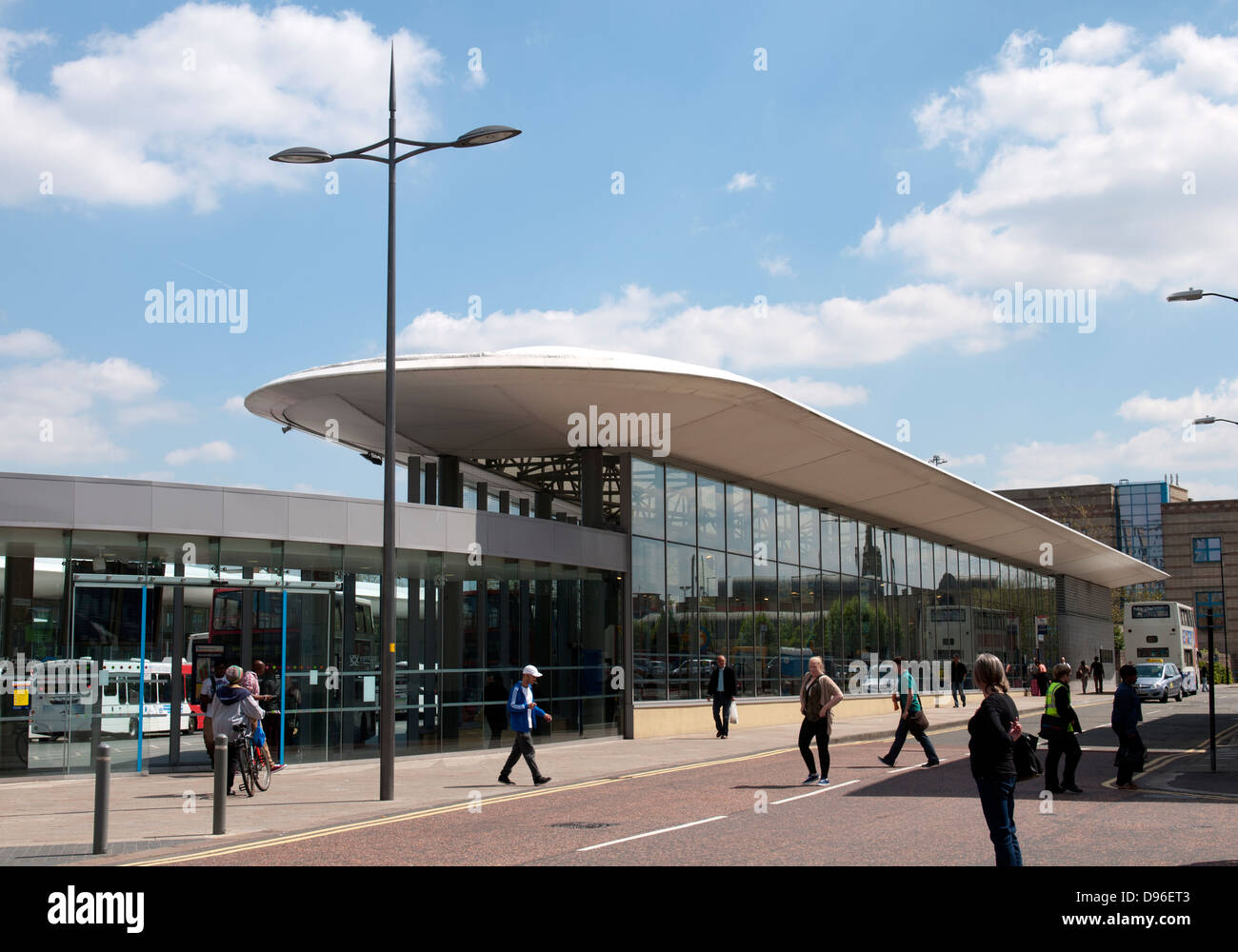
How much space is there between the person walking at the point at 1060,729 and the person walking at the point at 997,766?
23.6ft

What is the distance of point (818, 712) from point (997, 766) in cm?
870

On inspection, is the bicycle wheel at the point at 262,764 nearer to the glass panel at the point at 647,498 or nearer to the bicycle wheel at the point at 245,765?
the bicycle wheel at the point at 245,765

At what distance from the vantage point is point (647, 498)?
92.6 feet

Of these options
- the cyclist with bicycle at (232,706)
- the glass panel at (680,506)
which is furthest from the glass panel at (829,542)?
the cyclist with bicycle at (232,706)

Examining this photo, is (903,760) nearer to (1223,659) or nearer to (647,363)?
(647,363)

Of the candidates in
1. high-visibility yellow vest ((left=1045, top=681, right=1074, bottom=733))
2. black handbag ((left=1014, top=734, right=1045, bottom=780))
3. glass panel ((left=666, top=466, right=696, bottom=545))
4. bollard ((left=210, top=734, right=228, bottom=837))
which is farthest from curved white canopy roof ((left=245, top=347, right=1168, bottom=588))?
black handbag ((left=1014, top=734, right=1045, bottom=780))

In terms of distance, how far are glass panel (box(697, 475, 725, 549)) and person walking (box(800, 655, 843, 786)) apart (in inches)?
520

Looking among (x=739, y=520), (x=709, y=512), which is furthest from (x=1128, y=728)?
(x=739, y=520)

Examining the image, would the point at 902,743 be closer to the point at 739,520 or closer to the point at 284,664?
the point at 284,664

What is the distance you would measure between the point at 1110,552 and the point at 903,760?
47.2 meters

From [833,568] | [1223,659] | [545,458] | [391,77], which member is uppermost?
[391,77]

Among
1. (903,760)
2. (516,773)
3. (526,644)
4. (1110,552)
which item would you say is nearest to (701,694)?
(526,644)
